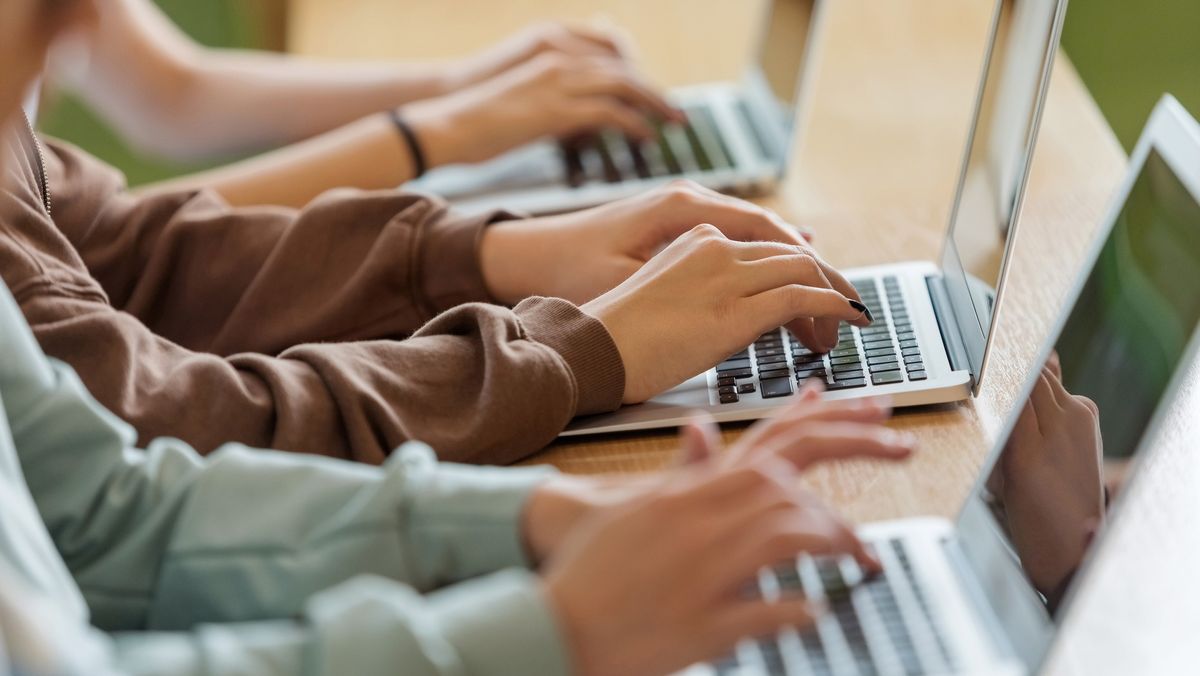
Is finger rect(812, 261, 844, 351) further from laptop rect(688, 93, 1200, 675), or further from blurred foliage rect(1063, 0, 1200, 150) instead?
blurred foliage rect(1063, 0, 1200, 150)

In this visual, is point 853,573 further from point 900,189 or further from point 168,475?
point 900,189

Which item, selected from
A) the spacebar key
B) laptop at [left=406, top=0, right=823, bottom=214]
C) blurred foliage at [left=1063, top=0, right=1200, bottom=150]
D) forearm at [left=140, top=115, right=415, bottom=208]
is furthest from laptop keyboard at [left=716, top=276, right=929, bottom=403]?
blurred foliage at [left=1063, top=0, right=1200, bottom=150]

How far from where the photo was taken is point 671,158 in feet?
4.18

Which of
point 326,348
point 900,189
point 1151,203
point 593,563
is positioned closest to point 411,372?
point 326,348

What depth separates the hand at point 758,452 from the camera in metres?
0.58

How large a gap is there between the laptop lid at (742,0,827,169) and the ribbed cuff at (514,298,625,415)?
51cm

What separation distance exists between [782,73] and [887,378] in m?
0.57

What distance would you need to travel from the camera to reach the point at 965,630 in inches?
22.9

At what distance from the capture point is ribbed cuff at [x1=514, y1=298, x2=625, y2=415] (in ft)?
2.52

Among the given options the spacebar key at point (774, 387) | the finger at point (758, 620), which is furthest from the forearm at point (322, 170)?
the finger at point (758, 620)

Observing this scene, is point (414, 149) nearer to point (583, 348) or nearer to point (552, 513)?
point (583, 348)

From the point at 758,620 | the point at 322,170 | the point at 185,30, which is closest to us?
the point at 758,620

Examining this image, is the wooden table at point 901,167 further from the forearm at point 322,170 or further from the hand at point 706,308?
the forearm at point 322,170

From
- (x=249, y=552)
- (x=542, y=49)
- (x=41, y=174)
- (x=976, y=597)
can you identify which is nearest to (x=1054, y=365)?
(x=976, y=597)
